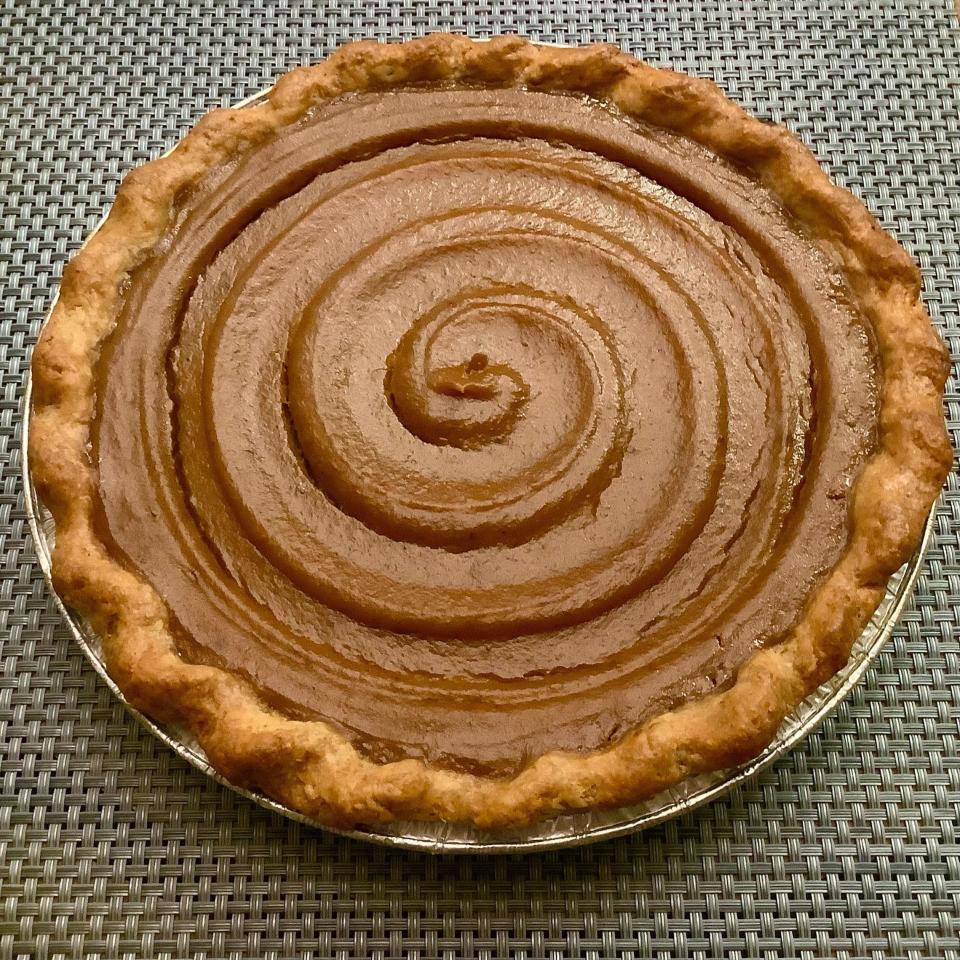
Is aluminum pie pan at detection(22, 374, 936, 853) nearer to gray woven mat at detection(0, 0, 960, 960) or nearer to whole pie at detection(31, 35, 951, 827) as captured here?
whole pie at detection(31, 35, 951, 827)

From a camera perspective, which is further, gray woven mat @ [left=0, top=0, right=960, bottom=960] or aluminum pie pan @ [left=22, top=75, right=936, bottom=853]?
gray woven mat @ [left=0, top=0, right=960, bottom=960]

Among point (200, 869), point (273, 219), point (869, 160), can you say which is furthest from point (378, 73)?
point (200, 869)

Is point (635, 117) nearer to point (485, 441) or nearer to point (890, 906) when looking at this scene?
point (485, 441)

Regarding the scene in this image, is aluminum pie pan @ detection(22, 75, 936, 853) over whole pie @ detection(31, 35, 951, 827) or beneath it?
beneath

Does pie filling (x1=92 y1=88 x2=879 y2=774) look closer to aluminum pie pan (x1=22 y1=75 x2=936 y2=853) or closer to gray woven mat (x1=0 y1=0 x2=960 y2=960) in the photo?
aluminum pie pan (x1=22 y1=75 x2=936 y2=853)

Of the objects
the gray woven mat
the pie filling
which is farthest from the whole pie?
the gray woven mat

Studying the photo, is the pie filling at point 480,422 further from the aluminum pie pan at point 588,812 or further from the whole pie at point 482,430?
the aluminum pie pan at point 588,812

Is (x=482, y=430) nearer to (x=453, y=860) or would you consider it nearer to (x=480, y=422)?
(x=480, y=422)

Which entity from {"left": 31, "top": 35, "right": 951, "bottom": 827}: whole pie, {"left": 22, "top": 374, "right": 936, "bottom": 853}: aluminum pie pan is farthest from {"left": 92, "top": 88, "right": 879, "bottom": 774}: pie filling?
{"left": 22, "top": 374, "right": 936, "bottom": 853}: aluminum pie pan
